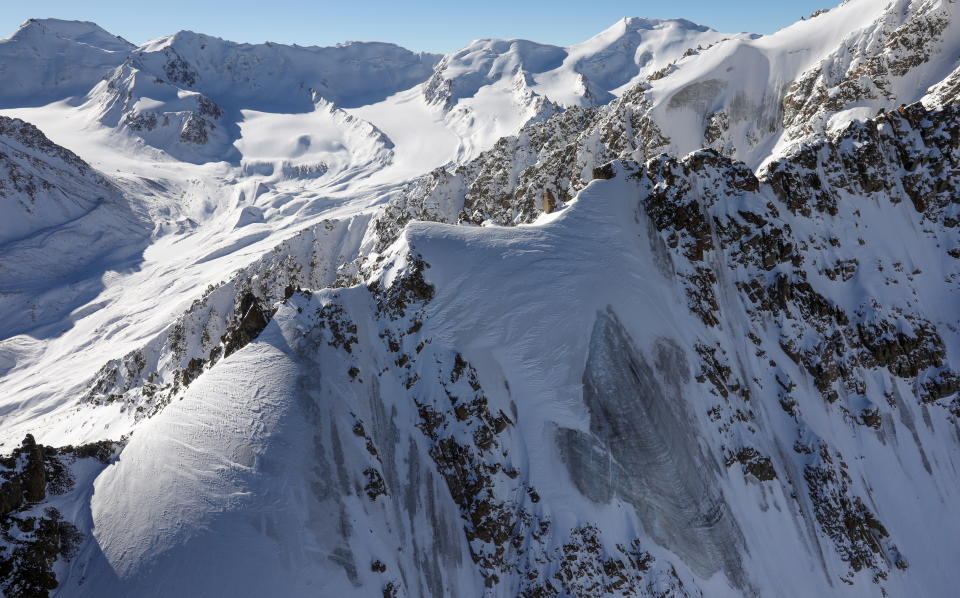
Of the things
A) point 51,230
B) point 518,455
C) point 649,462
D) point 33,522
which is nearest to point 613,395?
point 649,462

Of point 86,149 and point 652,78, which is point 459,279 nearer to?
point 652,78

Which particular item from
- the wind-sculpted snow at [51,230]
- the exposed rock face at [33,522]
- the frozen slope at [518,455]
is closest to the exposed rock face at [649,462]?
the frozen slope at [518,455]

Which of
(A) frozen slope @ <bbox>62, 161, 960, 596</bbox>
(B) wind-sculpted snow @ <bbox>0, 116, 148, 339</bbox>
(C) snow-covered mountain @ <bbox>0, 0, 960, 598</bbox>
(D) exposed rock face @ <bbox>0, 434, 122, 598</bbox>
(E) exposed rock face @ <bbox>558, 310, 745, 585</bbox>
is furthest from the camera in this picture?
(B) wind-sculpted snow @ <bbox>0, 116, 148, 339</bbox>

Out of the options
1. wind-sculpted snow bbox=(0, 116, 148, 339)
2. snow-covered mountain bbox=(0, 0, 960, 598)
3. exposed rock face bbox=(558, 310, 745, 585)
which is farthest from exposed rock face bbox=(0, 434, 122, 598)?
wind-sculpted snow bbox=(0, 116, 148, 339)

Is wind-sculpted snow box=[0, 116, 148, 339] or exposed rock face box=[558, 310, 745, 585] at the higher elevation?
wind-sculpted snow box=[0, 116, 148, 339]

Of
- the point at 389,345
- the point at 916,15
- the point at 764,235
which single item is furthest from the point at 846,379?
the point at 916,15

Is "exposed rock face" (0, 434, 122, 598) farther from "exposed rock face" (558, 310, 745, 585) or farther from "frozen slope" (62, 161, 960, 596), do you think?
"exposed rock face" (558, 310, 745, 585)

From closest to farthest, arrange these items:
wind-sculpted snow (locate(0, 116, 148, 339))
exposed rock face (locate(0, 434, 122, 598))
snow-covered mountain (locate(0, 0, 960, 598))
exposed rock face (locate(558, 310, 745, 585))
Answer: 1. exposed rock face (locate(0, 434, 122, 598))
2. snow-covered mountain (locate(0, 0, 960, 598))
3. exposed rock face (locate(558, 310, 745, 585))
4. wind-sculpted snow (locate(0, 116, 148, 339))

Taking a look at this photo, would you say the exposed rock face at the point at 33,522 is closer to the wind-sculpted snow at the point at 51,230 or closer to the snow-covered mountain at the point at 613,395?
the snow-covered mountain at the point at 613,395

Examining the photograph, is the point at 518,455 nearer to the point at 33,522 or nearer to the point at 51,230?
the point at 33,522
